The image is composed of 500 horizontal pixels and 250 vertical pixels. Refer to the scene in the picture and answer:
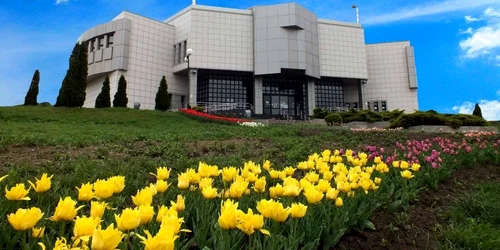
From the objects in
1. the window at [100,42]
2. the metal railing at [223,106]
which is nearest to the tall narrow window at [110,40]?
the window at [100,42]

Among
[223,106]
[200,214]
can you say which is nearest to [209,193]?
[200,214]

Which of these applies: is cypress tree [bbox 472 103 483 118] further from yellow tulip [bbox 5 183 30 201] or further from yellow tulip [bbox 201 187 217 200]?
yellow tulip [bbox 5 183 30 201]

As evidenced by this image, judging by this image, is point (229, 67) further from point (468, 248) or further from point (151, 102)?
point (468, 248)

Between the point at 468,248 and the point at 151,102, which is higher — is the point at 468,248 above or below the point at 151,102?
below

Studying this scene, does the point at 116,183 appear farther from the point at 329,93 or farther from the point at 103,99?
the point at 329,93

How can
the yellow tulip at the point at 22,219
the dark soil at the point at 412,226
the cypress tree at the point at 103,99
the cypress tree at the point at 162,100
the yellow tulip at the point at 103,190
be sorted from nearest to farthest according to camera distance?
the yellow tulip at the point at 22,219 → the yellow tulip at the point at 103,190 → the dark soil at the point at 412,226 → the cypress tree at the point at 103,99 → the cypress tree at the point at 162,100

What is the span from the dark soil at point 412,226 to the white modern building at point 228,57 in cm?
3674

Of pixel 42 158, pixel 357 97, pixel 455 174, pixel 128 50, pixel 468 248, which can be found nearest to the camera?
pixel 468 248

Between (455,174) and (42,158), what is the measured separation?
814 cm

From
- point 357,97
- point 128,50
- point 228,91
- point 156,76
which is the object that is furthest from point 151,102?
point 357,97

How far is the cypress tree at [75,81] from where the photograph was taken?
2667cm

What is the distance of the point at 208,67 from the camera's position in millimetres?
43531

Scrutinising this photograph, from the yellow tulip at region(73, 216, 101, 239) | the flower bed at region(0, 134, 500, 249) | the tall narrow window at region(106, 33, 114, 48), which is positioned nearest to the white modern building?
the tall narrow window at region(106, 33, 114, 48)

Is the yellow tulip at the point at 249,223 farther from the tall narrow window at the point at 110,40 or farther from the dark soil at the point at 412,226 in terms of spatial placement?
the tall narrow window at the point at 110,40
